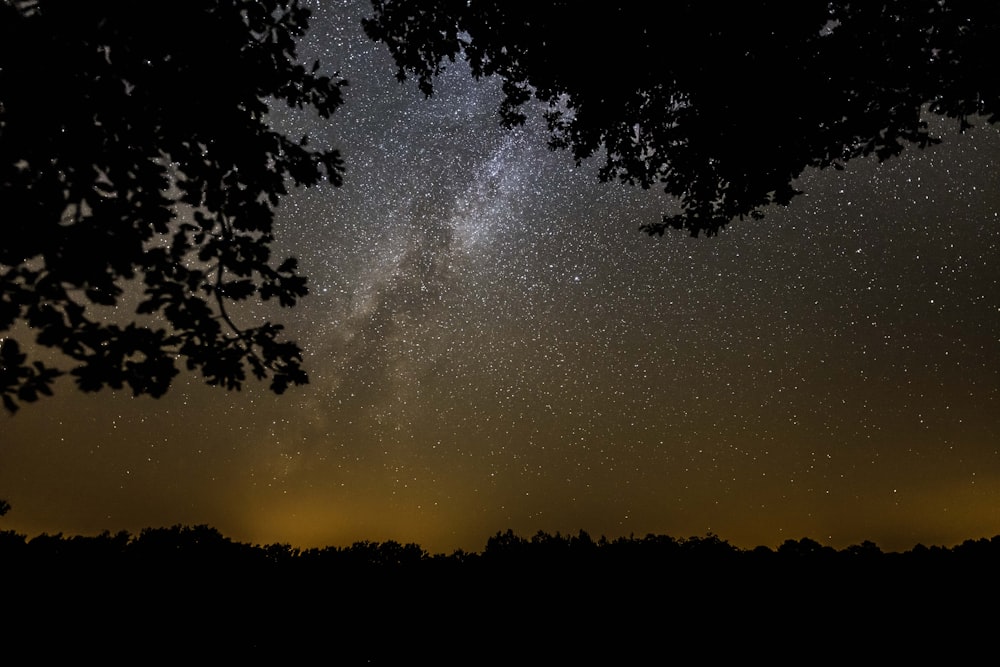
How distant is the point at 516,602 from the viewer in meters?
5.54

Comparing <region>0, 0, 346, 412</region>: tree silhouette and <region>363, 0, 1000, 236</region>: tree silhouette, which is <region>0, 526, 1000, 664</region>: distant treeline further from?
<region>363, 0, 1000, 236</region>: tree silhouette

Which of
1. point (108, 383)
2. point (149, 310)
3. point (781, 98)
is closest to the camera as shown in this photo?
point (108, 383)

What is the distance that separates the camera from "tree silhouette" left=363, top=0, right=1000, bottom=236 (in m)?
5.73

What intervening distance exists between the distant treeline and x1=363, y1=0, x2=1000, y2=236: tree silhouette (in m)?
4.74

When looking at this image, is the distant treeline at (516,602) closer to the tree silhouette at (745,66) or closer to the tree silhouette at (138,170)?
the tree silhouette at (138,170)

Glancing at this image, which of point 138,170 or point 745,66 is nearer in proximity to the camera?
point 138,170

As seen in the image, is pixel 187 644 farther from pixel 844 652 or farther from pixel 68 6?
pixel 844 652

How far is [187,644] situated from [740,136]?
8015 millimetres

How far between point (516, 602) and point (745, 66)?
6303mm

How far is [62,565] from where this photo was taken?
610 centimetres

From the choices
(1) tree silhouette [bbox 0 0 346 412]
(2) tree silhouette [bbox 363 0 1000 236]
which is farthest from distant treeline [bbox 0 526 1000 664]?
(2) tree silhouette [bbox 363 0 1000 236]

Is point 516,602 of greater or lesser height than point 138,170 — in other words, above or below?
below

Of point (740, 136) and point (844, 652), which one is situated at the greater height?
point (740, 136)

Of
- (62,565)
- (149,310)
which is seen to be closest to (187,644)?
(62,565)
